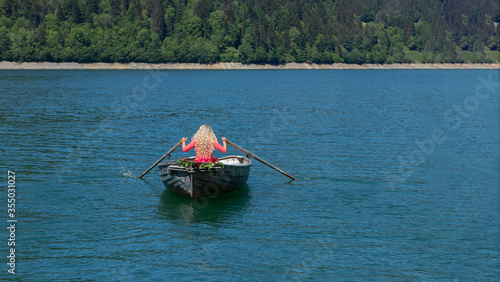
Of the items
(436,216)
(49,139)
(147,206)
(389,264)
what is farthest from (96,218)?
(49,139)

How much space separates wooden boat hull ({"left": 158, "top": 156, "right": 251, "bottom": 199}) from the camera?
25.2 meters

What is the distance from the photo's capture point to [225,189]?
27.2 meters

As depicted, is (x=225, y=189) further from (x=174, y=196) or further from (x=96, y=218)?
(x=96, y=218)

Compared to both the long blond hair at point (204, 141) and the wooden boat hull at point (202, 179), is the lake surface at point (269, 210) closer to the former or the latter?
the wooden boat hull at point (202, 179)

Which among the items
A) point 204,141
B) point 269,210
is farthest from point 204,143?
point 269,210

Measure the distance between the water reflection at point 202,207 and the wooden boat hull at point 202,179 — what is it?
0.36 meters

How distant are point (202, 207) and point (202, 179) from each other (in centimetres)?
123

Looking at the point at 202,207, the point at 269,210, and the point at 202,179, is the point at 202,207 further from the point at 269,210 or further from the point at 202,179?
the point at 269,210

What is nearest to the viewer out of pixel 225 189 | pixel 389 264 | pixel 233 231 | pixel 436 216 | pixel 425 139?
pixel 389 264

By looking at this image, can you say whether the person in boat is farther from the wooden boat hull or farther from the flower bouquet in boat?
the wooden boat hull

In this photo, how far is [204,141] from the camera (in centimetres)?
2520

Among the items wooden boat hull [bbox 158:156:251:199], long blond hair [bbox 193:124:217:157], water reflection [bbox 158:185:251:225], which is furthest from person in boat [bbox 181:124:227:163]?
water reflection [bbox 158:185:251:225]

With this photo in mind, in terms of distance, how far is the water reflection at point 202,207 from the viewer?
23938 millimetres

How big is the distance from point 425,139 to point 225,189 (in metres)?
26.6
